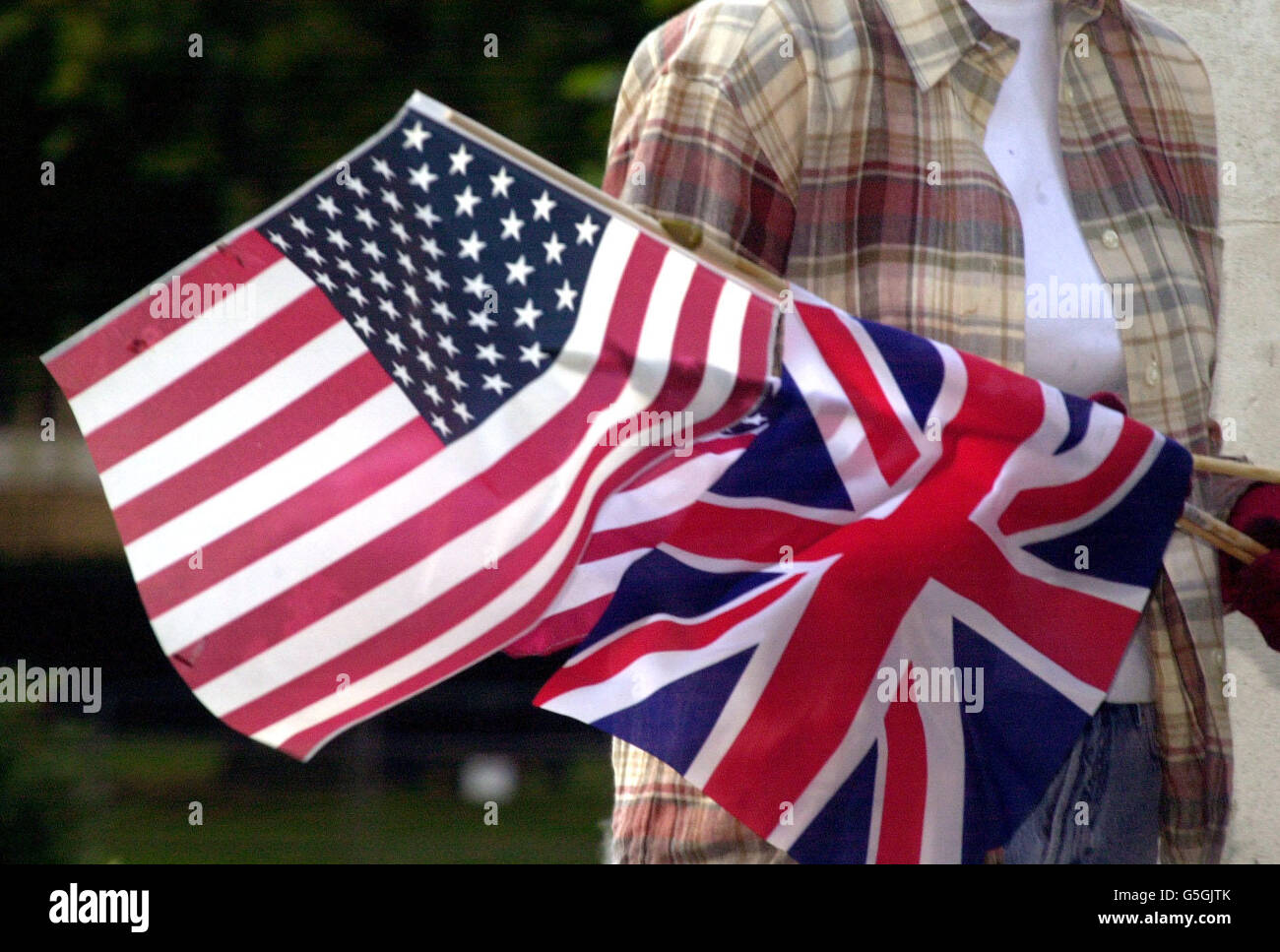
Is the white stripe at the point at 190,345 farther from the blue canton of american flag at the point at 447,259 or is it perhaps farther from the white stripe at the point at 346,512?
the white stripe at the point at 346,512

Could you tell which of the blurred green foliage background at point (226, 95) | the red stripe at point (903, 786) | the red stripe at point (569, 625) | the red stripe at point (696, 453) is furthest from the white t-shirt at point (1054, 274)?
the blurred green foliage background at point (226, 95)

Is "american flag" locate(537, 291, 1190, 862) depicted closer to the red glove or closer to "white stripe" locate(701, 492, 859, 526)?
"white stripe" locate(701, 492, 859, 526)

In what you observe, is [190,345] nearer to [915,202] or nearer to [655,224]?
[655,224]

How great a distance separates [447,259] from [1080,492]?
3.14 ft

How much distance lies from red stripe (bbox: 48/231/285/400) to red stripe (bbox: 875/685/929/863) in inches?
41.8

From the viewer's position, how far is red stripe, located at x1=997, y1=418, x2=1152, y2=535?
8.67 ft

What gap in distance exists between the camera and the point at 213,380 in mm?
2564

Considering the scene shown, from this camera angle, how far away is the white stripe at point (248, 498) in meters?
2.52

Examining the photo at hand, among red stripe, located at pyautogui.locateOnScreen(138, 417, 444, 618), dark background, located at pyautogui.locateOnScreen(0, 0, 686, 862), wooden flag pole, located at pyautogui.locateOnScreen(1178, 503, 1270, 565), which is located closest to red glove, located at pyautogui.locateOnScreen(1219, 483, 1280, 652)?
wooden flag pole, located at pyautogui.locateOnScreen(1178, 503, 1270, 565)

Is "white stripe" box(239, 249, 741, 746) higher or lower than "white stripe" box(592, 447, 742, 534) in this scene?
lower

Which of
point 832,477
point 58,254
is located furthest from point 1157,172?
point 58,254

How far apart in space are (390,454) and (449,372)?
0.46 ft

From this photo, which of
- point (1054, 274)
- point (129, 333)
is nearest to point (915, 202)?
point (1054, 274)

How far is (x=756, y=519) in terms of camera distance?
8.63 ft
